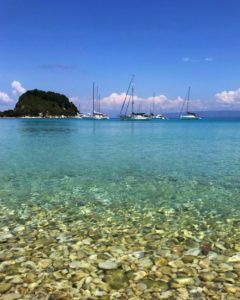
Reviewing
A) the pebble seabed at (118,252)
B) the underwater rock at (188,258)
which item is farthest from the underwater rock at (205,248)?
the underwater rock at (188,258)

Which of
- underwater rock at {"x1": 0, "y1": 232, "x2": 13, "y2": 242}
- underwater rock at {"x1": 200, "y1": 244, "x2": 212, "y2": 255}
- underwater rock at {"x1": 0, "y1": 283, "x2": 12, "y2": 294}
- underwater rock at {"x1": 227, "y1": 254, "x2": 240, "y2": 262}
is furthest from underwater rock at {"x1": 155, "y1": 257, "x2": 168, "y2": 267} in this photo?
underwater rock at {"x1": 0, "y1": 232, "x2": 13, "y2": 242}

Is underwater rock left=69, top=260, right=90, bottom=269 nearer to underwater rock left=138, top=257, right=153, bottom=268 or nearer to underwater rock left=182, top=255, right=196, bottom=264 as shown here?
underwater rock left=138, top=257, right=153, bottom=268

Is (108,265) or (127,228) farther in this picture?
(127,228)

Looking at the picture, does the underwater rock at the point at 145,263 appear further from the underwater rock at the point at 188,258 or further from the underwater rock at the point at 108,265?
the underwater rock at the point at 188,258

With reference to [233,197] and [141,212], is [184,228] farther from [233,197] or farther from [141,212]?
[233,197]

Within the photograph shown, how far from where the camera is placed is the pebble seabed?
8289 millimetres

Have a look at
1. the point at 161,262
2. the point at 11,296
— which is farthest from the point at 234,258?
the point at 11,296

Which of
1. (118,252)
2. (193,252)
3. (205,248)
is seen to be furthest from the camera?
(205,248)

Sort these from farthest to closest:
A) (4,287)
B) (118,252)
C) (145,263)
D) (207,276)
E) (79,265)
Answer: (118,252) → (145,263) → (79,265) → (207,276) → (4,287)

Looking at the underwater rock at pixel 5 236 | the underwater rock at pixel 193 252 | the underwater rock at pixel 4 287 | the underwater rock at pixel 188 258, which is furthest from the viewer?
the underwater rock at pixel 5 236

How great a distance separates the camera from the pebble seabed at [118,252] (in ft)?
27.2

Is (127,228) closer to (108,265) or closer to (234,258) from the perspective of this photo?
(108,265)

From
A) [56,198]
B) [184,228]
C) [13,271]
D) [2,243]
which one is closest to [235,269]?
[184,228]

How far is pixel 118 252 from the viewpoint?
1044cm
